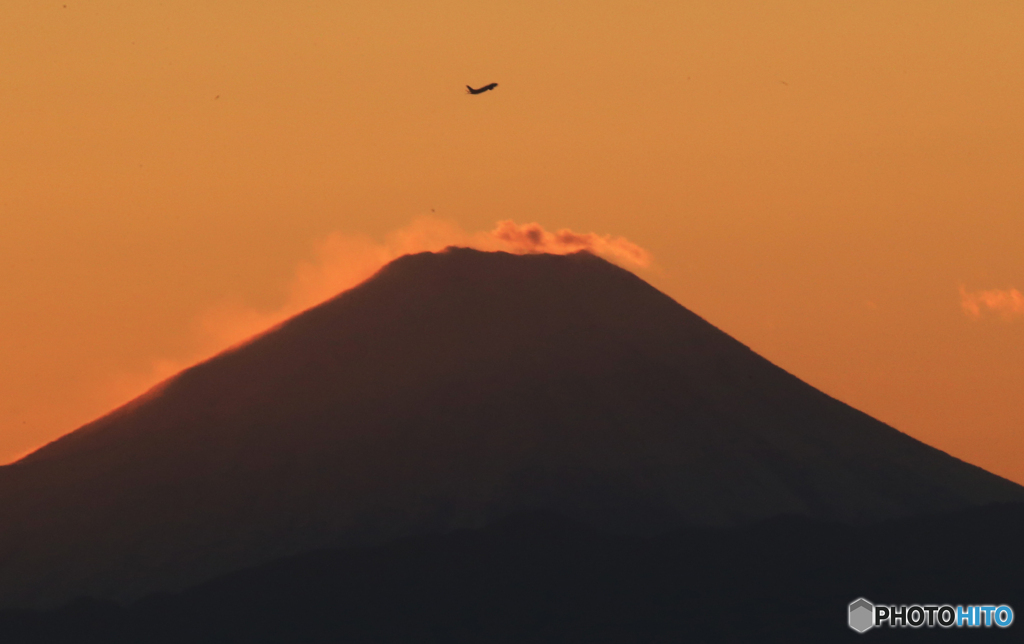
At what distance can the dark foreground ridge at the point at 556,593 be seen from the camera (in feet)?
338

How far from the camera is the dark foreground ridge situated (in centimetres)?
10300

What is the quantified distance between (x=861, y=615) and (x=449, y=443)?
38489 millimetres

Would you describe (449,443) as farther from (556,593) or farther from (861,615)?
(861,615)

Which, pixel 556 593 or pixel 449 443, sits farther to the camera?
pixel 449 443

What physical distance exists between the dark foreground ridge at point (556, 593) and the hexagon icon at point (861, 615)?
2.68ft

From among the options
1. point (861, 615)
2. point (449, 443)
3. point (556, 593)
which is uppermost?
point (449, 443)

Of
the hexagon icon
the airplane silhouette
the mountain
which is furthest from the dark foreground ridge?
the airplane silhouette

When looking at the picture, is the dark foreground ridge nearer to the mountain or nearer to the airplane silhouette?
the mountain

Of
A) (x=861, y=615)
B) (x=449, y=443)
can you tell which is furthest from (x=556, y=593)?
(x=861, y=615)

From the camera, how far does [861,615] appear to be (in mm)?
106500

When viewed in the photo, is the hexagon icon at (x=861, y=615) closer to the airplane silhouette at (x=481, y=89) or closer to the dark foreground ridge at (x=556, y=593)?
the dark foreground ridge at (x=556, y=593)

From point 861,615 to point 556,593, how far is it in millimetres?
23401

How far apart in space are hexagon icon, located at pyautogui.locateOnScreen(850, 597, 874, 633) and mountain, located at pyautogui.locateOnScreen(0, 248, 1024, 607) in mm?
12253

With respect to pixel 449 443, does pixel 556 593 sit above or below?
below
